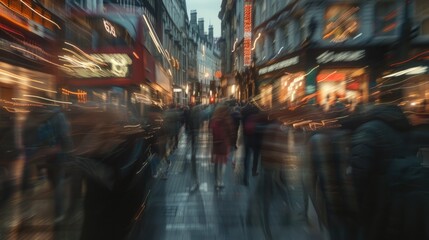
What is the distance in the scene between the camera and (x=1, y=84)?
8.36 metres

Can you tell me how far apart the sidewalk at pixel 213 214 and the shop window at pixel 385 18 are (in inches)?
328

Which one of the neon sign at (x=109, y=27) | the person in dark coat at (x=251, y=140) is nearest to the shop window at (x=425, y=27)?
the person in dark coat at (x=251, y=140)

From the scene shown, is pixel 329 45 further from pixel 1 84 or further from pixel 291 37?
pixel 1 84

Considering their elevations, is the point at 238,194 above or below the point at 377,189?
below

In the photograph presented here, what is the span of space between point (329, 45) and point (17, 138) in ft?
54.6

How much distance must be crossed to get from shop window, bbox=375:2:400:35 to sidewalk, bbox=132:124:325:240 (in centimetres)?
833

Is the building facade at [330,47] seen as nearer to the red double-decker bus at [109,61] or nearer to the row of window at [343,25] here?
the row of window at [343,25]

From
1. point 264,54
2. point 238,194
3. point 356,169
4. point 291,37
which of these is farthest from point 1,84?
point 264,54

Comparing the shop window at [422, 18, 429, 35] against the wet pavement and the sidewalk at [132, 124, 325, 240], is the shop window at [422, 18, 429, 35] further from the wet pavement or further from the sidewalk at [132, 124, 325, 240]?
the wet pavement

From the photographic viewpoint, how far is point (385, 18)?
16078 millimetres

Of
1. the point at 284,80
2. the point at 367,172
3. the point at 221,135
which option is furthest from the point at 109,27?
the point at 284,80

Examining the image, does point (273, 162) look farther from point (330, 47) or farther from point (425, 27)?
point (330, 47)

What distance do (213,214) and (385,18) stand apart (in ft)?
39.7

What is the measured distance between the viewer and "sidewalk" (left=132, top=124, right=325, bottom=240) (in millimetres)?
5781
